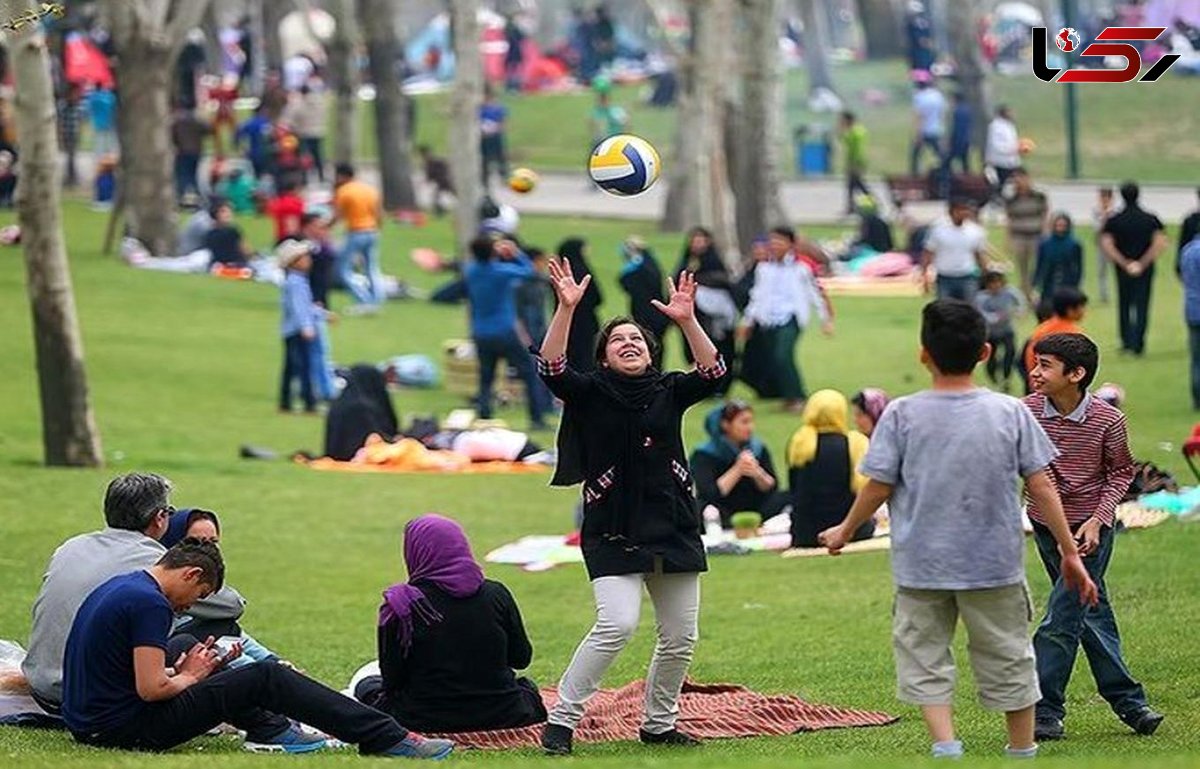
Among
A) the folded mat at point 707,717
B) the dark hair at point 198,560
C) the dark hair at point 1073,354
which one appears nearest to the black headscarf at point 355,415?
the folded mat at point 707,717

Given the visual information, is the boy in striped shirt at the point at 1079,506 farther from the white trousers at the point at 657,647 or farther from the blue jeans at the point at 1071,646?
the white trousers at the point at 657,647

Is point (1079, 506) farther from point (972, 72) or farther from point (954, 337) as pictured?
point (972, 72)

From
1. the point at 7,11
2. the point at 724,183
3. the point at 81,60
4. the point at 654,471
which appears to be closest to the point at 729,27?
the point at 724,183

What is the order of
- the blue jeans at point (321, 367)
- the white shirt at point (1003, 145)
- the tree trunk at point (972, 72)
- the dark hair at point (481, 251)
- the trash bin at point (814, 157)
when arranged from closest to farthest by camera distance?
the dark hair at point (481, 251) < the blue jeans at point (321, 367) < the white shirt at point (1003, 145) < the tree trunk at point (972, 72) < the trash bin at point (814, 157)

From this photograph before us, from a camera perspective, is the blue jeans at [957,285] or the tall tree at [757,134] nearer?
the blue jeans at [957,285]

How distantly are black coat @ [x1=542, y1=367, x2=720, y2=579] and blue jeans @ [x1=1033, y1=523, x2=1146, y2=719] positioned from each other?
1429 millimetres

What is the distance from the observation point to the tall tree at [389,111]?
148 feet

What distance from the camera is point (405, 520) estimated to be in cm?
1995

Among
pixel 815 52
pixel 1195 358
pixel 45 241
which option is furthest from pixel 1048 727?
pixel 815 52

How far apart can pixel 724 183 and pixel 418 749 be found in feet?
103

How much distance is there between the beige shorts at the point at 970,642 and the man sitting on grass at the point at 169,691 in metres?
2.00

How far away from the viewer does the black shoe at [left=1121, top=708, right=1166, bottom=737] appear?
406 inches

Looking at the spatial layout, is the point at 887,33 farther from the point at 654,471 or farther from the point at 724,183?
the point at 654,471

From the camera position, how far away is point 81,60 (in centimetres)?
5222
